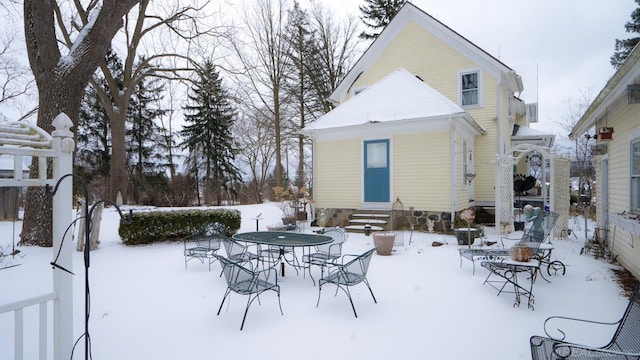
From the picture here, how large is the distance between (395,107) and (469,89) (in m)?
4.44

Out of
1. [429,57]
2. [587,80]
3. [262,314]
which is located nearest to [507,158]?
[429,57]

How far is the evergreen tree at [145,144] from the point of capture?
81.0 ft

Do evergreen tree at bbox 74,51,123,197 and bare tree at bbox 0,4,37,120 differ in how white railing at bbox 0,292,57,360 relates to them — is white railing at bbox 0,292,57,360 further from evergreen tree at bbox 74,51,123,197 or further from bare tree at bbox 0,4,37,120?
evergreen tree at bbox 74,51,123,197

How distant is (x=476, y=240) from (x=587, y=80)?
890 inches

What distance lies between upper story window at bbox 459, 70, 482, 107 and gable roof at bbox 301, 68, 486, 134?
1.24 m

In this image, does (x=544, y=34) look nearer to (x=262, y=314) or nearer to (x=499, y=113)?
(x=499, y=113)

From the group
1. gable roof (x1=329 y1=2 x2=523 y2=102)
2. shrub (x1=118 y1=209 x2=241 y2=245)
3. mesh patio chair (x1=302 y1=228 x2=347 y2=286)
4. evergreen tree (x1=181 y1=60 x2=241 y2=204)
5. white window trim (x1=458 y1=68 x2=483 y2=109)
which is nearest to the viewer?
mesh patio chair (x1=302 y1=228 x2=347 y2=286)

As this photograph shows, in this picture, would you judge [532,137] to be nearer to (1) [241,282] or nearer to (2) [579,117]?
(2) [579,117]

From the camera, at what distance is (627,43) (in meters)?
22.2

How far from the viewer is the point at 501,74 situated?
43.5 feet

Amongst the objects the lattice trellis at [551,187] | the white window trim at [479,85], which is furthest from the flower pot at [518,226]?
the white window trim at [479,85]

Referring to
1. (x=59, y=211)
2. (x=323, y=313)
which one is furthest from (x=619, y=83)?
(x=59, y=211)

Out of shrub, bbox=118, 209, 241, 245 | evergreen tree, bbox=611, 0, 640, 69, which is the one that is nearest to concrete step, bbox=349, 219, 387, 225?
shrub, bbox=118, 209, 241, 245

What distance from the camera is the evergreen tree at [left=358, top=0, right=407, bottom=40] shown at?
23.3m
